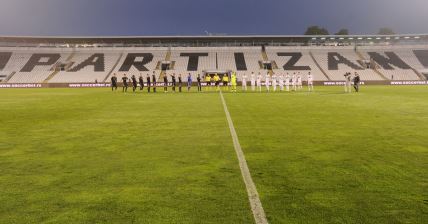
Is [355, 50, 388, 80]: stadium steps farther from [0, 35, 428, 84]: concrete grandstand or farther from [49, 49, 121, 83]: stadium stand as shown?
[49, 49, 121, 83]: stadium stand

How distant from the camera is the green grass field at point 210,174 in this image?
4.62 metres

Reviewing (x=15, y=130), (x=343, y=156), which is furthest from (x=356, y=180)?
(x=15, y=130)

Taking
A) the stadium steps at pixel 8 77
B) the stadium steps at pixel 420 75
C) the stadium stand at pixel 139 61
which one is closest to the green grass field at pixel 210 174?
the stadium stand at pixel 139 61

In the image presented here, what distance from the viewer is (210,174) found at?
6383 millimetres

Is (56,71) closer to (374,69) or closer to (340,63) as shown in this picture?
(340,63)

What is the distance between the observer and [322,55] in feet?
233

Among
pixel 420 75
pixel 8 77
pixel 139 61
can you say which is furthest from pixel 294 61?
pixel 8 77

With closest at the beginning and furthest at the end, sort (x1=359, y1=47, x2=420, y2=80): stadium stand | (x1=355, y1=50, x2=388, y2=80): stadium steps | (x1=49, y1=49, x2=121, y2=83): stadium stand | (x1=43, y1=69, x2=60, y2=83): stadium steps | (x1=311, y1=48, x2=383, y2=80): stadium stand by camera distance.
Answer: (x1=43, y1=69, x2=60, y2=83): stadium steps
(x1=49, y1=49, x2=121, y2=83): stadium stand
(x1=311, y1=48, x2=383, y2=80): stadium stand
(x1=355, y1=50, x2=388, y2=80): stadium steps
(x1=359, y1=47, x2=420, y2=80): stadium stand

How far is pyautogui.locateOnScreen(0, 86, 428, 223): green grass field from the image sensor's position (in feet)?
15.1

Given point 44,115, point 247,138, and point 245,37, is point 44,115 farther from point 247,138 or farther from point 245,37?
point 245,37

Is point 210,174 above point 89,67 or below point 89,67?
below

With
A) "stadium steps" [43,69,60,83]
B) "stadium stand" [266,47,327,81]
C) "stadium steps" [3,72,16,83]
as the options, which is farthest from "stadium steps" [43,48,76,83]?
"stadium stand" [266,47,327,81]

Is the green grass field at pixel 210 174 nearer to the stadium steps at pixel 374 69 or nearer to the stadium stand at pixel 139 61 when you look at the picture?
the stadium stand at pixel 139 61

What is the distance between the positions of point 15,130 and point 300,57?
62.9 metres
